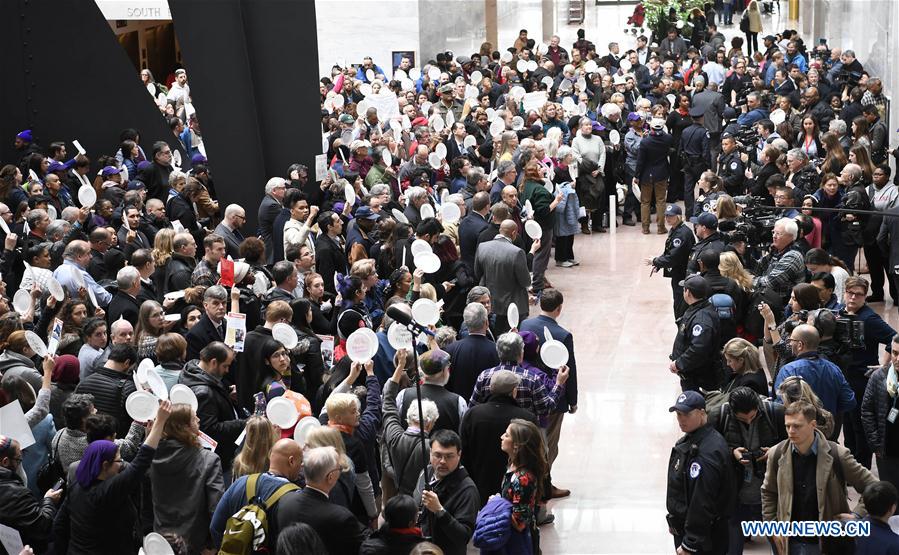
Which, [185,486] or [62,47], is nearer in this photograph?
[185,486]

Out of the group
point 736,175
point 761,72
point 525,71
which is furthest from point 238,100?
point 761,72

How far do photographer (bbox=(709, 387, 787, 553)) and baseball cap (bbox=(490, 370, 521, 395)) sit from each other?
4.12 ft

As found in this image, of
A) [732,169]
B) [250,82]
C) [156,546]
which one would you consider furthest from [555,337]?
[732,169]

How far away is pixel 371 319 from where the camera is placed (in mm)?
9281

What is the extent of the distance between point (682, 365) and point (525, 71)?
588 inches

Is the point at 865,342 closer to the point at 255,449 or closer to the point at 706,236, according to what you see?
the point at 706,236

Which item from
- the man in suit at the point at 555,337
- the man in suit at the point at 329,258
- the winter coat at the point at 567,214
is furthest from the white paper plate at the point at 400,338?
the winter coat at the point at 567,214

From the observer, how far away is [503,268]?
1107 centimetres

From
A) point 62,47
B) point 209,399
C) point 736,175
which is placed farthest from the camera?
point 62,47

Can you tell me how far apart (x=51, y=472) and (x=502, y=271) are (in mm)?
5216

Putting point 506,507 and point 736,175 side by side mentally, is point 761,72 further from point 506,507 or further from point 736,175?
point 506,507

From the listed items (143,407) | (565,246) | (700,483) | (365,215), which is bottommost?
(565,246)

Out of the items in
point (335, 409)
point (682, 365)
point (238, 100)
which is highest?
point (238, 100)

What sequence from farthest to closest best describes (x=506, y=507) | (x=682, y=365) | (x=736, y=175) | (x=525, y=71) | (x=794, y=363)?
1. (x=525, y=71)
2. (x=736, y=175)
3. (x=682, y=365)
4. (x=794, y=363)
5. (x=506, y=507)
